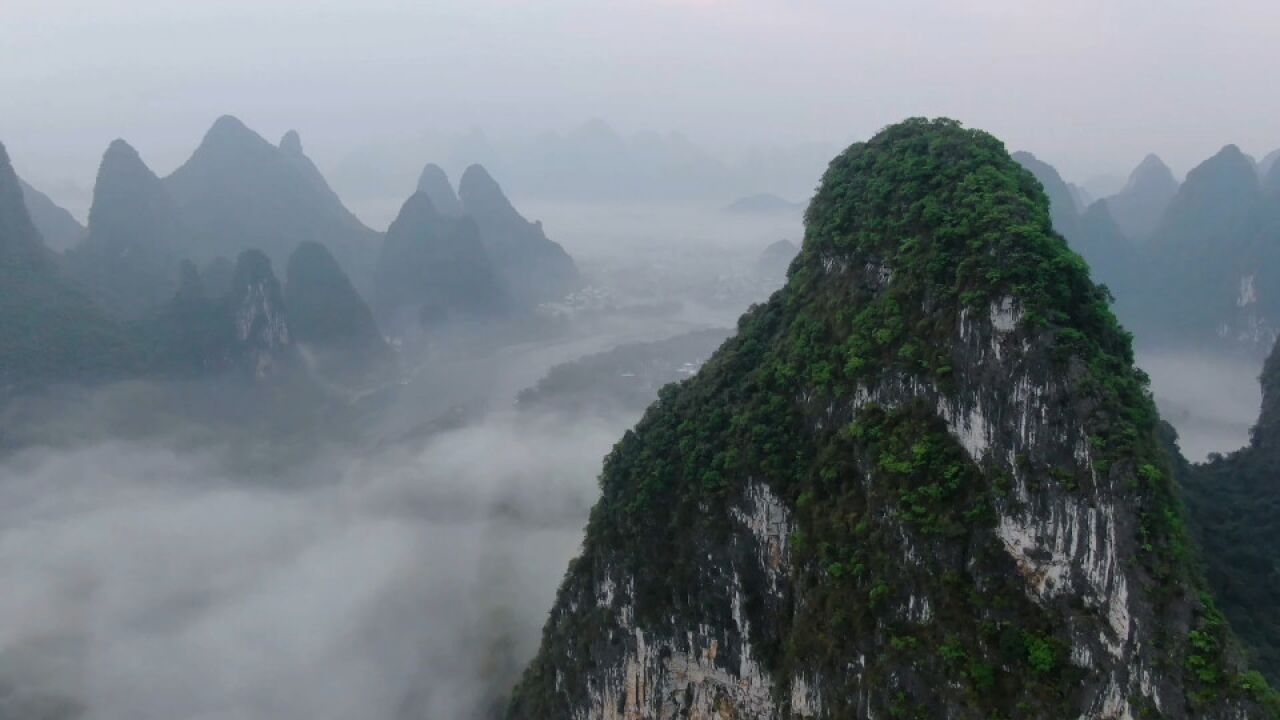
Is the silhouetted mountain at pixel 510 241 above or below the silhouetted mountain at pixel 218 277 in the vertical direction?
above

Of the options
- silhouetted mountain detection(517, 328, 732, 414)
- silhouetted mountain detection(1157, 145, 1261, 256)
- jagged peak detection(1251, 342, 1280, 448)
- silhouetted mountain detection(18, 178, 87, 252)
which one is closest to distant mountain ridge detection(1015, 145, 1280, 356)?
silhouetted mountain detection(1157, 145, 1261, 256)

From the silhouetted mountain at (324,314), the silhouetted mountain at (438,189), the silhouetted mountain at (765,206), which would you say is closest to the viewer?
the silhouetted mountain at (324,314)

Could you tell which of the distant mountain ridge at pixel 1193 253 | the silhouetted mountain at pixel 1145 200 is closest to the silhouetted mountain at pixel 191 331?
the distant mountain ridge at pixel 1193 253

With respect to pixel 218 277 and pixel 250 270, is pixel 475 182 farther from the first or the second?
pixel 250 270

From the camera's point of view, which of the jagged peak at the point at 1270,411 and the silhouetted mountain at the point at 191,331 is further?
the silhouetted mountain at the point at 191,331

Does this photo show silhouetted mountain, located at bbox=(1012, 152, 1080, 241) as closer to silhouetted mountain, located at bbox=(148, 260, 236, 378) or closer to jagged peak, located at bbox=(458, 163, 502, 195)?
jagged peak, located at bbox=(458, 163, 502, 195)

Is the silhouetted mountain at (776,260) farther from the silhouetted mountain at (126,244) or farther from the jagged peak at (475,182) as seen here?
the silhouetted mountain at (126,244)

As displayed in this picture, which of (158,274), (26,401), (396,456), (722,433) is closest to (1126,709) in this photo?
(722,433)
